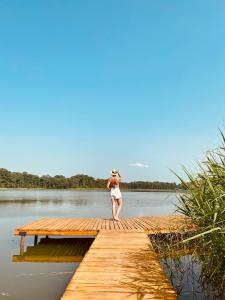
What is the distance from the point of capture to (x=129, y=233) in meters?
8.74

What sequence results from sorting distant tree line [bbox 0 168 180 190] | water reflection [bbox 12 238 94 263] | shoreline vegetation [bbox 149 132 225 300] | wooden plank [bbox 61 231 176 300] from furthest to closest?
distant tree line [bbox 0 168 180 190]
water reflection [bbox 12 238 94 263]
shoreline vegetation [bbox 149 132 225 300]
wooden plank [bbox 61 231 176 300]

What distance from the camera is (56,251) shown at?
1063 cm

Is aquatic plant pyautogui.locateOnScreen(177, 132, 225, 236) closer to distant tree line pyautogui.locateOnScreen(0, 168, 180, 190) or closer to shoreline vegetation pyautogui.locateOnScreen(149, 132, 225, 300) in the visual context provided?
shoreline vegetation pyautogui.locateOnScreen(149, 132, 225, 300)

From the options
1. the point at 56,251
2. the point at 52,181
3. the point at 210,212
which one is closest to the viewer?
the point at 210,212

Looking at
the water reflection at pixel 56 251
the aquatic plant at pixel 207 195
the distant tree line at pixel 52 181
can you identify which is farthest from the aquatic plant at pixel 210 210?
the distant tree line at pixel 52 181

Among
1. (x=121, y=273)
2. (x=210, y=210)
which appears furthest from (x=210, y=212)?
(x=121, y=273)

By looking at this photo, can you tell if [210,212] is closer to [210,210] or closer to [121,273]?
[210,210]

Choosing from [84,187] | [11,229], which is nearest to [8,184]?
[84,187]

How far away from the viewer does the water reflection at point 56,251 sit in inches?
376

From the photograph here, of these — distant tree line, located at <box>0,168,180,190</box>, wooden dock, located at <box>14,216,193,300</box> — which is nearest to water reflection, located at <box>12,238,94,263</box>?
wooden dock, located at <box>14,216,193,300</box>

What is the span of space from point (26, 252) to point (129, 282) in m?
7.07

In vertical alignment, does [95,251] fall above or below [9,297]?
above

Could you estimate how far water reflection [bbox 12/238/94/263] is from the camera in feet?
31.3

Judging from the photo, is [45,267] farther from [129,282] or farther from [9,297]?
[129,282]
